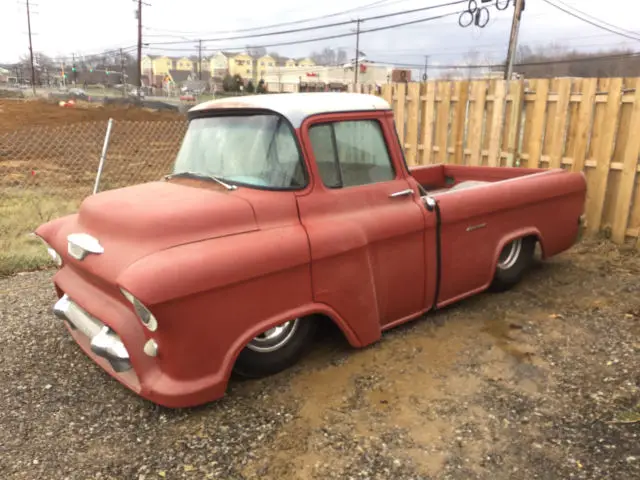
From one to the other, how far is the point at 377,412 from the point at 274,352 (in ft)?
2.44

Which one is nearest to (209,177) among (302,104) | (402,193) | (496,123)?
(302,104)

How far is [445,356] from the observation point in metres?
3.56

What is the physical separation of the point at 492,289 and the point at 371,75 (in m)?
80.5

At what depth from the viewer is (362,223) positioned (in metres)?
3.41

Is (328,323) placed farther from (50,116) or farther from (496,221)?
(50,116)

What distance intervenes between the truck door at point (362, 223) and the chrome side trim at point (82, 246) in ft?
4.05

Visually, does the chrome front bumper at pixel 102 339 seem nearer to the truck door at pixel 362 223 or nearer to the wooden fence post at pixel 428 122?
the truck door at pixel 362 223

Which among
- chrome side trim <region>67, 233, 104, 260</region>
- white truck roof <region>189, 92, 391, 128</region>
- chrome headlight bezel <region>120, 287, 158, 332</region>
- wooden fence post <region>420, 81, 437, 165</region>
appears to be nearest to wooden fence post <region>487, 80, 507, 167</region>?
wooden fence post <region>420, 81, 437, 165</region>

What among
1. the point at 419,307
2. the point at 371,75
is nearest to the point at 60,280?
the point at 419,307

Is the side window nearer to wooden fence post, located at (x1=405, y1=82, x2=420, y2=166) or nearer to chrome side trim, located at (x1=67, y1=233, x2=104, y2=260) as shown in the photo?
chrome side trim, located at (x1=67, y1=233, x2=104, y2=260)

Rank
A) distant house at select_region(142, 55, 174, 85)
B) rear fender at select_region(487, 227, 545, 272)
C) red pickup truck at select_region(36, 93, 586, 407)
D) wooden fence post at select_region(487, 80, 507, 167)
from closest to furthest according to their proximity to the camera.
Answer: red pickup truck at select_region(36, 93, 586, 407) < rear fender at select_region(487, 227, 545, 272) < wooden fence post at select_region(487, 80, 507, 167) < distant house at select_region(142, 55, 174, 85)

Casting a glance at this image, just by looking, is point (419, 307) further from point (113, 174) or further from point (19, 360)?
point (113, 174)

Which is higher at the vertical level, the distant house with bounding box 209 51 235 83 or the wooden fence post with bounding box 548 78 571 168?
the distant house with bounding box 209 51 235 83

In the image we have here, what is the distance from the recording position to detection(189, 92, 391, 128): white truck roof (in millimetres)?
3271
